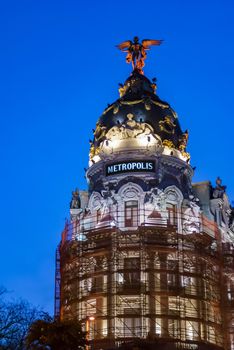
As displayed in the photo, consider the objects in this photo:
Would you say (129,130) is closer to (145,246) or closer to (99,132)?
(99,132)

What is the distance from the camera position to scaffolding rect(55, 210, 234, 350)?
64.1 meters

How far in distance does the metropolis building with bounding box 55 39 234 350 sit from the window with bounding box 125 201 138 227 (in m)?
0.10

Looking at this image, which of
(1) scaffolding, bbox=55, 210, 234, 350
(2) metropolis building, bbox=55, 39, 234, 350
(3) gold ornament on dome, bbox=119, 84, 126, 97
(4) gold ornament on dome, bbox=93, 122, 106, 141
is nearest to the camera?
(1) scaffolding, bbox=55, 210, 234, 350

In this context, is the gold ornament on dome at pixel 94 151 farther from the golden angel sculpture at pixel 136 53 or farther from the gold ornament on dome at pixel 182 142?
the golden angel sculpture at pixel 136 53

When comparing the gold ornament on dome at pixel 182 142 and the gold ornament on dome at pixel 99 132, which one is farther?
the gold ornament on dome at pixel 99 132

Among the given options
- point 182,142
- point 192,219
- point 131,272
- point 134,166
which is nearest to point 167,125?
point 182,142

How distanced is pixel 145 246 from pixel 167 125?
52.2ft

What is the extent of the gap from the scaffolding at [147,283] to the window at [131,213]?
113 millimetres

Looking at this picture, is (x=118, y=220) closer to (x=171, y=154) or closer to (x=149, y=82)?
(x=171, y=154)

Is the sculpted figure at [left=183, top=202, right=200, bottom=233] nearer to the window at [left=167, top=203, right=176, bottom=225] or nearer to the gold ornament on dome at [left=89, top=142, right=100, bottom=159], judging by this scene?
the window at [left=167, top=203, right=176, bottom=225]

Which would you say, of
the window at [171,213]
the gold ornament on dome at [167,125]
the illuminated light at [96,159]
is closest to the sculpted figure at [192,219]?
the window at [171,213]

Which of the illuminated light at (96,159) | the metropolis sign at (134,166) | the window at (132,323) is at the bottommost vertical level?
the window at (132,323)

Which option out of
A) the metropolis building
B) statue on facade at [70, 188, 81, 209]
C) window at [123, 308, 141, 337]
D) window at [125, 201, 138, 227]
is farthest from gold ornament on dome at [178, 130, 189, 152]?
window at [123, 308, 141, 337]

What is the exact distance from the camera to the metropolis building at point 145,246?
64750 millimetres
